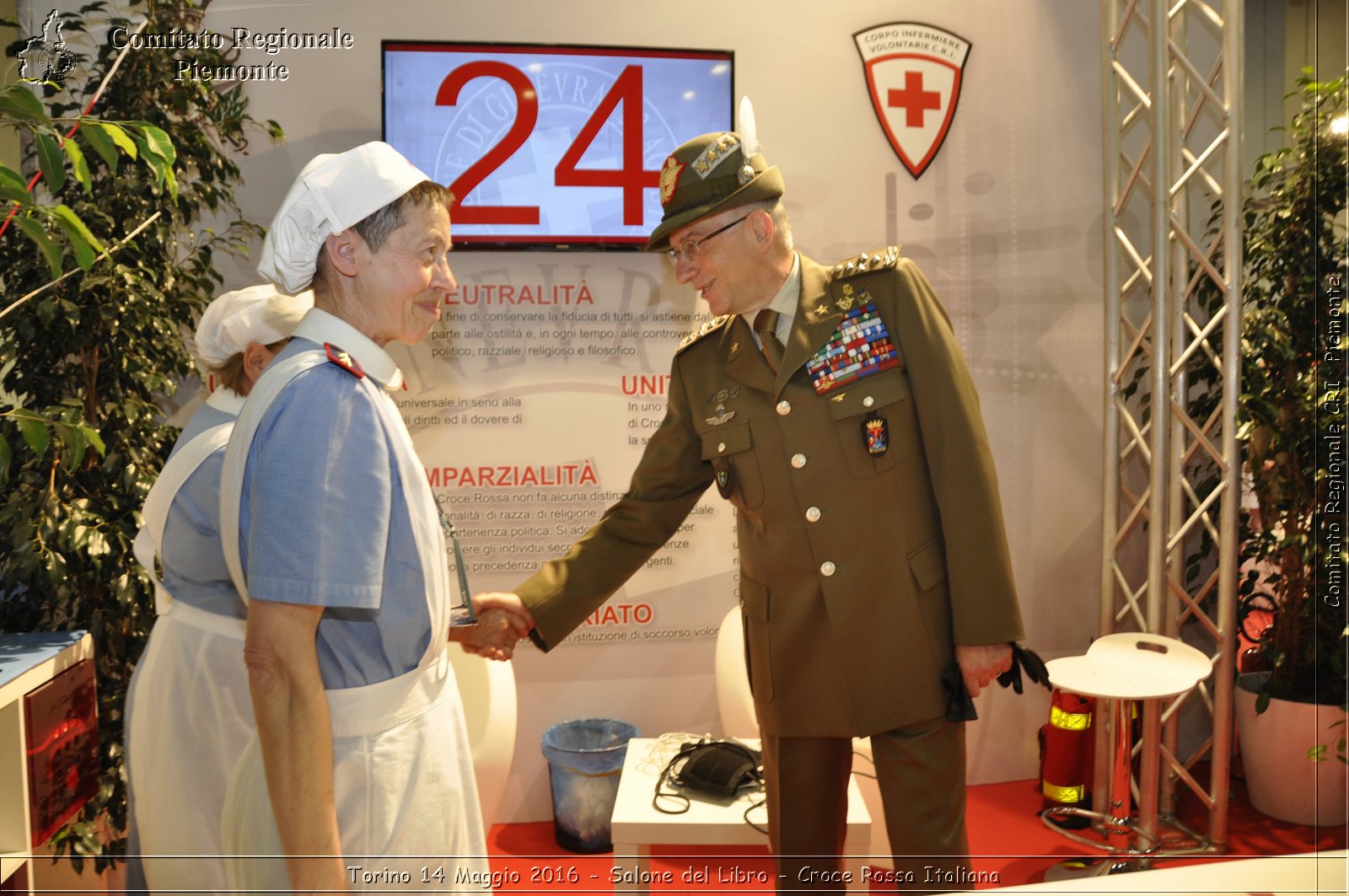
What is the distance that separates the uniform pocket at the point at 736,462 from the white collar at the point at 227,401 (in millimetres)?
1010

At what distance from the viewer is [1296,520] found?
2.83m

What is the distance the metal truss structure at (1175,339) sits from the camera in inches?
107

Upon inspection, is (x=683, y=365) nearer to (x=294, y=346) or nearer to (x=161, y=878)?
(x=294, y=346)

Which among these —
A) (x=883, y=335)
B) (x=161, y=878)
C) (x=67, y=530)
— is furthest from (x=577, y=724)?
(x=883, y=335)

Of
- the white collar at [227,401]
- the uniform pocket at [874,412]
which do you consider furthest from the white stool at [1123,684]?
the white collar at [227,401]

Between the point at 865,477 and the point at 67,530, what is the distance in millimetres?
1853

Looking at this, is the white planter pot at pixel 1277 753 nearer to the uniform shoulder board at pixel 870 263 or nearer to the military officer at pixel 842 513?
the military officer at pixel 842 513

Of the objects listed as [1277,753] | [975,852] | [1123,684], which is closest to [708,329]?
[1123,684]

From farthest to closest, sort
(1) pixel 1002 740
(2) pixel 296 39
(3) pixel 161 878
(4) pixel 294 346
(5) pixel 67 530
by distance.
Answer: (1) pixel 1002 740, (2) pixel 296 39, (5) pixel 67 530, (3) pixel 161 878, (4) pixel 294 346

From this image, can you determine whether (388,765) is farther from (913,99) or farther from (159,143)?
(913,99)

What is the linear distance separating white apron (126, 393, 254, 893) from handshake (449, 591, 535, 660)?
46 centimetres

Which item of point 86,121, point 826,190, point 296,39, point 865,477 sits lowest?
point 865,477

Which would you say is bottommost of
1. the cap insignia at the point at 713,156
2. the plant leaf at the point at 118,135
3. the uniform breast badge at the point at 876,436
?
the uniform breast badge at the point at 876,436

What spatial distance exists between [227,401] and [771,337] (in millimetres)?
1179
